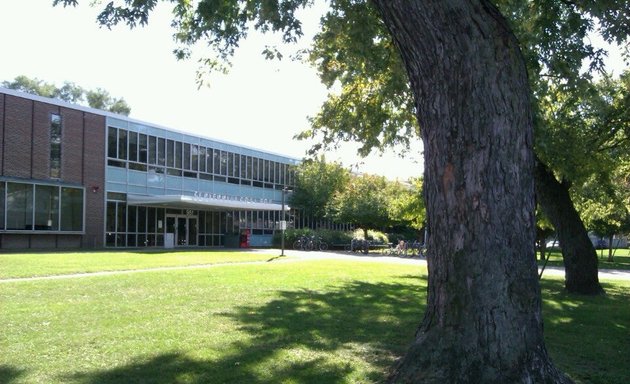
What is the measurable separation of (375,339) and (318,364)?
67.5 inches

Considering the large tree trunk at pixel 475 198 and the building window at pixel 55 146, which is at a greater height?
the building window at pixel 55 146

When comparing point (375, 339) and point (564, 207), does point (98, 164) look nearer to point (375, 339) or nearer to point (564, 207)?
point (564, 207)

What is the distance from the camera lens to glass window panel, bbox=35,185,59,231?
91.3ft

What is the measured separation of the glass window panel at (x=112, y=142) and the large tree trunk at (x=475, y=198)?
94.8 ft

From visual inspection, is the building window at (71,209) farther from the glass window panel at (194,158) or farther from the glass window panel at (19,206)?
the glass window panel at (194,158)

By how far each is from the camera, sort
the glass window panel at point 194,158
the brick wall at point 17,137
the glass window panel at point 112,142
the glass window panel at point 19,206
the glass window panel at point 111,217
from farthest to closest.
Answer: the glass window panel at point 194,158
the glass window panel at point 111,217
the glass window panel at point 112,142
the glass window panel at point 19,206
the brick wall at point 17,137

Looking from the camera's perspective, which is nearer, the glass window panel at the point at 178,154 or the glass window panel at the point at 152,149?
the glass window panel at the point at 152,149

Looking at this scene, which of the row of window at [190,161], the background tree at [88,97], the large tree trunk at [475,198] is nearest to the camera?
the large tree trunk at [475,198]

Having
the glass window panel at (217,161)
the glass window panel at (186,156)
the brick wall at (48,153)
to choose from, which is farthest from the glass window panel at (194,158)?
the brick wall at (48,153)

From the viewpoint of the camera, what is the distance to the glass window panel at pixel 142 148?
3294 centimetres

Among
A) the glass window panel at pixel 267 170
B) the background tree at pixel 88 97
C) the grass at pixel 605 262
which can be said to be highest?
the background tree at pixel 88 97

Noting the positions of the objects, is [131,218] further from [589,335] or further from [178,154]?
[589,335]

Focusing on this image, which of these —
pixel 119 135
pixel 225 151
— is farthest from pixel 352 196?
pixel 119 135

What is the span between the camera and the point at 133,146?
32562 mm
